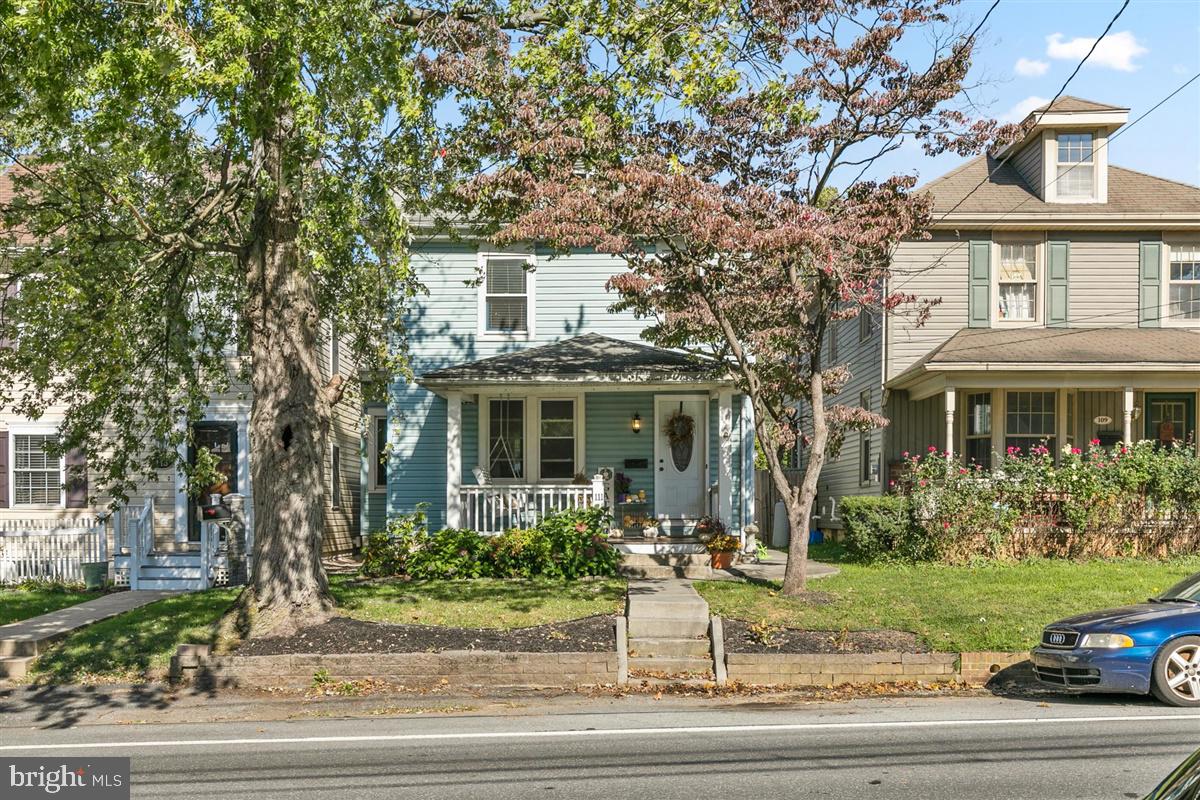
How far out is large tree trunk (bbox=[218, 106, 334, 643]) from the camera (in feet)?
43.9

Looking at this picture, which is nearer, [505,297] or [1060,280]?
[505,297]

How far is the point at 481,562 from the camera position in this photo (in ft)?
59.6

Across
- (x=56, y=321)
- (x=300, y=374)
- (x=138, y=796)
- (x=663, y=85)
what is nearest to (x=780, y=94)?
(x=663, y=85)

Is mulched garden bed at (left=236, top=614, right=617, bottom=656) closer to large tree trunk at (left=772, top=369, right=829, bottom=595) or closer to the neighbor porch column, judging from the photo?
large tree trunk at (left=772, top=369, right=829, bottom=595)

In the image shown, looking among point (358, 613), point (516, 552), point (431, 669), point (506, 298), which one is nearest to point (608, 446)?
point (506, 298)

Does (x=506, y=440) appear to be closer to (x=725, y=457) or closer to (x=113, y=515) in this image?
(x=725, y=457)

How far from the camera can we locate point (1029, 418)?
22500mm

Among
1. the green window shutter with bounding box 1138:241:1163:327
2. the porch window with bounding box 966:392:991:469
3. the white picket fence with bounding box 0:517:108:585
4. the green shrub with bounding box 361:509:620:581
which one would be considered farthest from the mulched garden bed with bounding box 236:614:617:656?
the green window shutter with bounding box 1138:241:1163:327

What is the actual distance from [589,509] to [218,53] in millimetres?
10774

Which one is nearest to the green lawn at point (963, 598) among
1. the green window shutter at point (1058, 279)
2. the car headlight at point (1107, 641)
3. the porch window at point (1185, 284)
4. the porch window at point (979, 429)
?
the car headlight at point (1107, 641)

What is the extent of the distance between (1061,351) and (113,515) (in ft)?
59.7

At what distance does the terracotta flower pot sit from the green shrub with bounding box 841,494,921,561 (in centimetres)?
229

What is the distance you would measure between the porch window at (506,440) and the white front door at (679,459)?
2.65 meters

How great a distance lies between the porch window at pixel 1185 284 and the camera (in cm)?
2228
